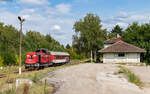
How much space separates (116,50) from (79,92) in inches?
1238

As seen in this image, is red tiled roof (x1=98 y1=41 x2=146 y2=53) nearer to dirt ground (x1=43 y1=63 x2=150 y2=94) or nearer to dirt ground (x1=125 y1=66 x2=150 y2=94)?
dirt ground (x1=125 y1=66 x2=150 y2=94)

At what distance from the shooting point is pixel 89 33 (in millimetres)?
54750

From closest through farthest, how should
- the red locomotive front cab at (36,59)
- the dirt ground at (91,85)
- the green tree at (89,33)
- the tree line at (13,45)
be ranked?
1. the dirt ground at (91,85)
2. the red locomotive front cab at (36,59)
3. the tree line at (13,45)
4. the green tree at (89,33)

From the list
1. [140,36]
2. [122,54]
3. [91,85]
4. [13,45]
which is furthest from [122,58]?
[91,85]

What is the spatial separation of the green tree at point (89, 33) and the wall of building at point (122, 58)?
545 inches

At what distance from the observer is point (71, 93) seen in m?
10.2

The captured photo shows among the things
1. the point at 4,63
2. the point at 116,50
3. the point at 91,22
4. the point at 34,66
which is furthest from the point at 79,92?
the point at 91,22

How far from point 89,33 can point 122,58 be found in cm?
1646

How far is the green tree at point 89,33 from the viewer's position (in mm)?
54844

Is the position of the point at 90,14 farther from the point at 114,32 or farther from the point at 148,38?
the point at 114,32

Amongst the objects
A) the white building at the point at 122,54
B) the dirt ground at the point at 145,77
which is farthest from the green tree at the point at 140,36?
the dirt ground at the point at 145,77

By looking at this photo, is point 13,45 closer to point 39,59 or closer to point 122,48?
point 39,59

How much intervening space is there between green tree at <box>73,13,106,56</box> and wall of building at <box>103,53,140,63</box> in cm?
1384

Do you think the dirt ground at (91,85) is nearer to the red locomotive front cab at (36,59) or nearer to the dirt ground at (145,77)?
the dirt ground at (145,77)
